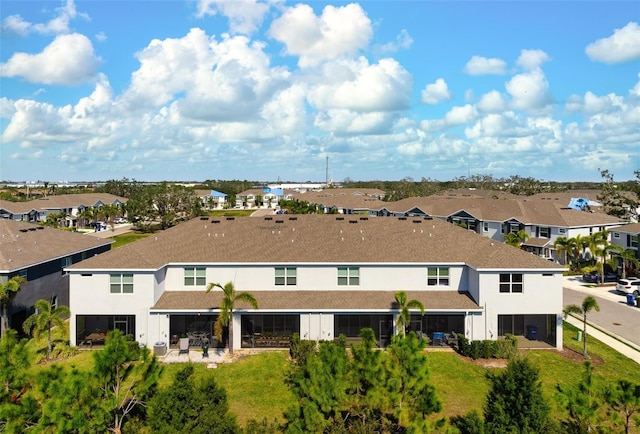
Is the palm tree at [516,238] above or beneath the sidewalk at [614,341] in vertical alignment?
above

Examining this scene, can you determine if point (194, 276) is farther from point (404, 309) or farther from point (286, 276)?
→ point (404, 309)

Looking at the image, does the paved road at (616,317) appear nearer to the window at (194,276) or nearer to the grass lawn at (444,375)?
the grass lawn at (444,375)

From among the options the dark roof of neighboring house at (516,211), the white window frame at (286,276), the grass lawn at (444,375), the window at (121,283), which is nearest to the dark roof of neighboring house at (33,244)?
the window at (121,283)

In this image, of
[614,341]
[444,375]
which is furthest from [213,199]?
[444,375]

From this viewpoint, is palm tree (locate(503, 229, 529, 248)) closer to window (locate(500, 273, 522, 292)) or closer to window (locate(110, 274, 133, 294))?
window (locate(500, 273, 522, 292))

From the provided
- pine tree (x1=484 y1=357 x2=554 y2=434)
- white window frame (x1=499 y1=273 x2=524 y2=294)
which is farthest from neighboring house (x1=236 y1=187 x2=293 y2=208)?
pine tree (x1=484 y1=357 x2=554 y2=434)

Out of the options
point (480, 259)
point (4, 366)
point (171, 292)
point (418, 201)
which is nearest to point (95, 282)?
point (171, 292)

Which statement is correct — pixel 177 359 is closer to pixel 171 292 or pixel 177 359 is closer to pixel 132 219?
pixel 171 292
